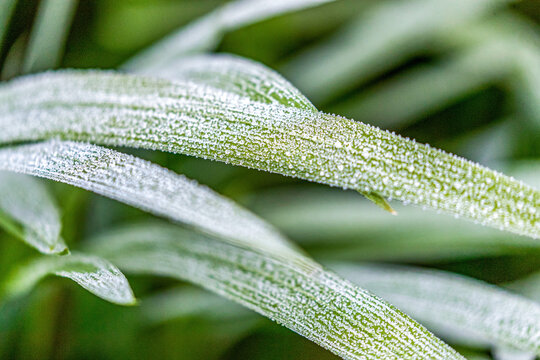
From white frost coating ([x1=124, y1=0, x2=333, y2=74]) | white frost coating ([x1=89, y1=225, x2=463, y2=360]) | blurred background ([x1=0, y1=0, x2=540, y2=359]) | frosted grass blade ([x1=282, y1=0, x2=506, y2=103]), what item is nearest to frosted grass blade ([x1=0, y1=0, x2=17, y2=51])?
blurred background ([x1=0, y1=0, x2=540, y2=359])

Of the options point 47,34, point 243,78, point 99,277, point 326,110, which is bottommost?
point 99,277

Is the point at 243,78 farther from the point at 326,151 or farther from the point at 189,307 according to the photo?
the point at 189,307

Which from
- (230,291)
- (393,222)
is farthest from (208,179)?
(230,291)

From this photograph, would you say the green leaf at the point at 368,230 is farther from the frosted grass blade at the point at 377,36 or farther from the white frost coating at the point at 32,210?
the white frost coating at the point at 32,210

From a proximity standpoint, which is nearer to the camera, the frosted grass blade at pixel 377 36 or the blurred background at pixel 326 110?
the blurred background at pixel 326 110

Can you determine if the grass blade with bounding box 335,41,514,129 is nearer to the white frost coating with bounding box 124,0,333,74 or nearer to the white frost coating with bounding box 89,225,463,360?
the white frost coating with bounding box 124,0,333,74

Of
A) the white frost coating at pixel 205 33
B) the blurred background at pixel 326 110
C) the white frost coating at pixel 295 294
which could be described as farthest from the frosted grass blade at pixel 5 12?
the white frost coating at pixel 295 294

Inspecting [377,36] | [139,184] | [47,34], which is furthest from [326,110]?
[139,184]
